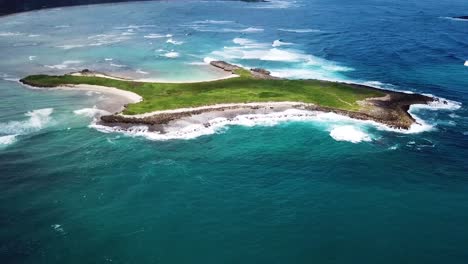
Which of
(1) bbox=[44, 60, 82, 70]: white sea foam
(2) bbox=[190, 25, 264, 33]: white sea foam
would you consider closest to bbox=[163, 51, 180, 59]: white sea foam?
(1) bbox=[44, 60, 82, 70]: white sea foam

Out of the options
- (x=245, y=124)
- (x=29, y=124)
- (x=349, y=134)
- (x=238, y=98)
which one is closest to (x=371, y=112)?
(x=349, y=134)

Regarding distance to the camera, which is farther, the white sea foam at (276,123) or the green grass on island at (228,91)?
the green grass on island at (228,91)

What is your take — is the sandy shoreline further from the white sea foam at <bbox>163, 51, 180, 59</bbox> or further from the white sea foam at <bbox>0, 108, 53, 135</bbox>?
the white sea foam at <bbox>163, 51, 180, 59</bbox>

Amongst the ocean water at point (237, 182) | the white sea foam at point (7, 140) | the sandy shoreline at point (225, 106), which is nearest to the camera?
the ocean water at point (237, 182)

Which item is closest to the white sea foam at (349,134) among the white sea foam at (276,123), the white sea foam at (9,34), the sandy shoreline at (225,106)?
the white sea foam at (276,123)

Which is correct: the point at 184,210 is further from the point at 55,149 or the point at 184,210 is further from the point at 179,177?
the point at 55,149

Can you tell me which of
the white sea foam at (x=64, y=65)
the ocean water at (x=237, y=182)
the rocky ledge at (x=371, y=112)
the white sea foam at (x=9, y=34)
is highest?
the white sea foam at (x=9, y=34)

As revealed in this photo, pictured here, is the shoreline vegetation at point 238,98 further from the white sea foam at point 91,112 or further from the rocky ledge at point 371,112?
the white sea foam at point 91,112

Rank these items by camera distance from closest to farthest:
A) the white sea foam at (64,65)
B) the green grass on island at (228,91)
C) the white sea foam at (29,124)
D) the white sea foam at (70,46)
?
the white sea foam at (29,124)
the green grass on island at (228,91)
the white sea foam at (64,65)
the white sea foam at (70,46)

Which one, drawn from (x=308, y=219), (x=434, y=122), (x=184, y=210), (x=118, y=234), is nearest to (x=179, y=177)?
(x=184, y=210)
